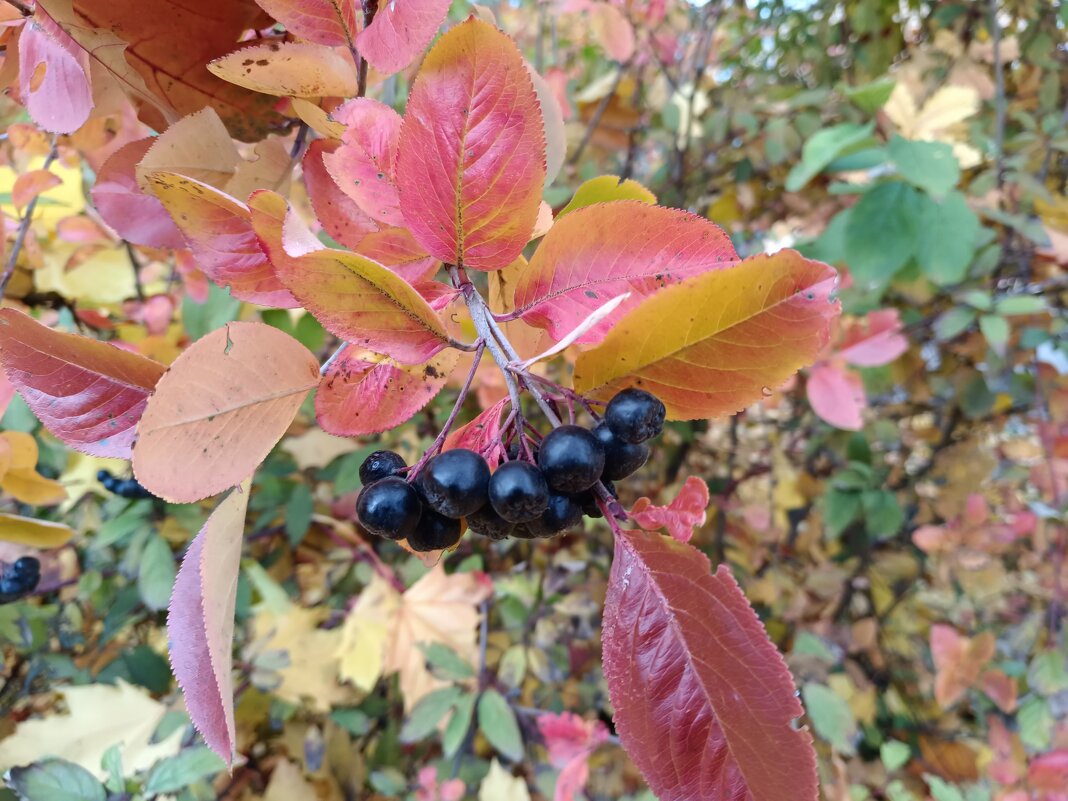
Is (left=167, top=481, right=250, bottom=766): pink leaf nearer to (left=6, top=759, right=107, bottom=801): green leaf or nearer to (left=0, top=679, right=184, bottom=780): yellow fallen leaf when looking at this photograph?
(left=6, top=759, right=107, bottom=801): green leaf

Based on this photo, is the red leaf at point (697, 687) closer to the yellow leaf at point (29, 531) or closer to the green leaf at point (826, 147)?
the yellow leaf at point (29, 531)

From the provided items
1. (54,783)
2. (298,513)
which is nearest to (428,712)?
(298,513)

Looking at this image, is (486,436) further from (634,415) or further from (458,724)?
(458,724)

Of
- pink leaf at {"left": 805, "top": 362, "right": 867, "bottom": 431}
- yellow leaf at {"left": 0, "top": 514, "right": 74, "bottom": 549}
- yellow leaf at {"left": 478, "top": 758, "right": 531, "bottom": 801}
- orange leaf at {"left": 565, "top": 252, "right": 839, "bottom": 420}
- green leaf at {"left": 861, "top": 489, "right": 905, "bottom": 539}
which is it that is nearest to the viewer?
orange leaf at {"left": 565, "top": 252, "right": 839, "bottom": 420}

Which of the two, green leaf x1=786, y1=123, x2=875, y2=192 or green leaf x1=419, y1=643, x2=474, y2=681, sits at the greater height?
green leaf x1=786, y1=123, x2=875, y2=192

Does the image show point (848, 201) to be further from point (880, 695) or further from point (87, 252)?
point (87, 252)

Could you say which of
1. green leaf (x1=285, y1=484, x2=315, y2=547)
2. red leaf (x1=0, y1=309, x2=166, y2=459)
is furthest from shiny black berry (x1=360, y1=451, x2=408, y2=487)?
green leaf (x1=285, y1=484, x2=315, y2=547)
